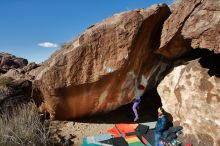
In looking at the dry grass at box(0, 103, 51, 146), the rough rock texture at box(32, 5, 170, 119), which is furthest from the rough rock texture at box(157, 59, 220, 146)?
the dry grass at box(0, 103, 51, 146)

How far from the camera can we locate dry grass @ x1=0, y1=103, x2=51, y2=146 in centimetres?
674

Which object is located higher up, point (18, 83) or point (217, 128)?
point (18, 83)

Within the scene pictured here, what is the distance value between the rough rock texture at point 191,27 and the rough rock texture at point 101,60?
448 millimetres

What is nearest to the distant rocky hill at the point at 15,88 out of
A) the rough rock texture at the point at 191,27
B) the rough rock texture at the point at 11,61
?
the rough rock texture at the point at 191,27

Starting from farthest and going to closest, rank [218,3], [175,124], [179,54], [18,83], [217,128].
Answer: [18,83]
[179,54]
[175,124]
[217,128]
[218,3]

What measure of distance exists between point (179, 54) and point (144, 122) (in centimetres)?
210

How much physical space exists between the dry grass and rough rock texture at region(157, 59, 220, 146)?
3.16m

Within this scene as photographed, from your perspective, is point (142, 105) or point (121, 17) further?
point (142, 105)

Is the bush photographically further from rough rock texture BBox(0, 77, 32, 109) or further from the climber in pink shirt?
the climber in pink shirt

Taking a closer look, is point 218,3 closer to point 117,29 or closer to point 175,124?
point 117,29

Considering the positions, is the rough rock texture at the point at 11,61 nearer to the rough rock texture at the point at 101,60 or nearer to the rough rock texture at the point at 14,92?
the rough rock texture at the point at 14,92

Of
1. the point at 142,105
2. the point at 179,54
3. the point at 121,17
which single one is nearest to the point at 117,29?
the point at 121,17

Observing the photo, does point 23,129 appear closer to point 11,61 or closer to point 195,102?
point 195,102

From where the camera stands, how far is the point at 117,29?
24.3ft
